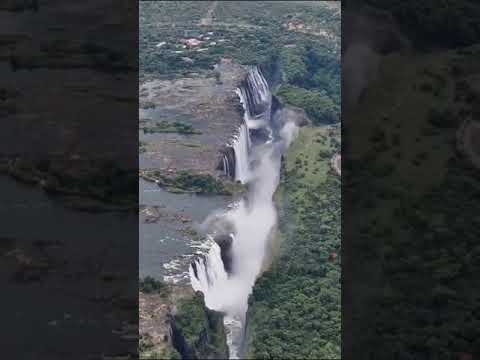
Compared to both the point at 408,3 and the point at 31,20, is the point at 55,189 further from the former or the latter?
the point at 408,3

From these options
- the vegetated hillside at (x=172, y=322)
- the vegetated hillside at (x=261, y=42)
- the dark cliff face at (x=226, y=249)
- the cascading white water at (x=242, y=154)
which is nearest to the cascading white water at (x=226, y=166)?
the cascading white water at (x=242, y=154)

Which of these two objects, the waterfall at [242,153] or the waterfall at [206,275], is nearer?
the waterfall at [206,275]

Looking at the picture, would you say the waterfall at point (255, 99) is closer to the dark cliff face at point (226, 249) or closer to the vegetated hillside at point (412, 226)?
the dark cliff face at point (226, 249)

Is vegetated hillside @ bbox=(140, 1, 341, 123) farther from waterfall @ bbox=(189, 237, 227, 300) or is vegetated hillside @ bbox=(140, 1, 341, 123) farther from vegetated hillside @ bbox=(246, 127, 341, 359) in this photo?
waterfall @ bbox=(189, 237, 227, 300)

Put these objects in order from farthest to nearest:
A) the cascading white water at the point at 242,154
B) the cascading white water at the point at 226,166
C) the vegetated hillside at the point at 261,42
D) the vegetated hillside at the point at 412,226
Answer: the vegetated hillside at the point at 261,42 → the cascading white water at the point at 242,154 → the cascading white water at the point at 226,166 → the vegetated hillside at the point at 412,226

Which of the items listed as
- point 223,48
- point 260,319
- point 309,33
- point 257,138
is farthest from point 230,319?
point 309,33

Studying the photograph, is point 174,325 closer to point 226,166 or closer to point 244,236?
point 244,236

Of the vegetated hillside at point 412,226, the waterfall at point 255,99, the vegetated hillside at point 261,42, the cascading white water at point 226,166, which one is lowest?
the vegetated hillside at point 412,226

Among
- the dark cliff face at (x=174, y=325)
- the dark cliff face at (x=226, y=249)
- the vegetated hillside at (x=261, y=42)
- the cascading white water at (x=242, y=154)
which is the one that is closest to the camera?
the dark cliff face at (x=174, y=325)
